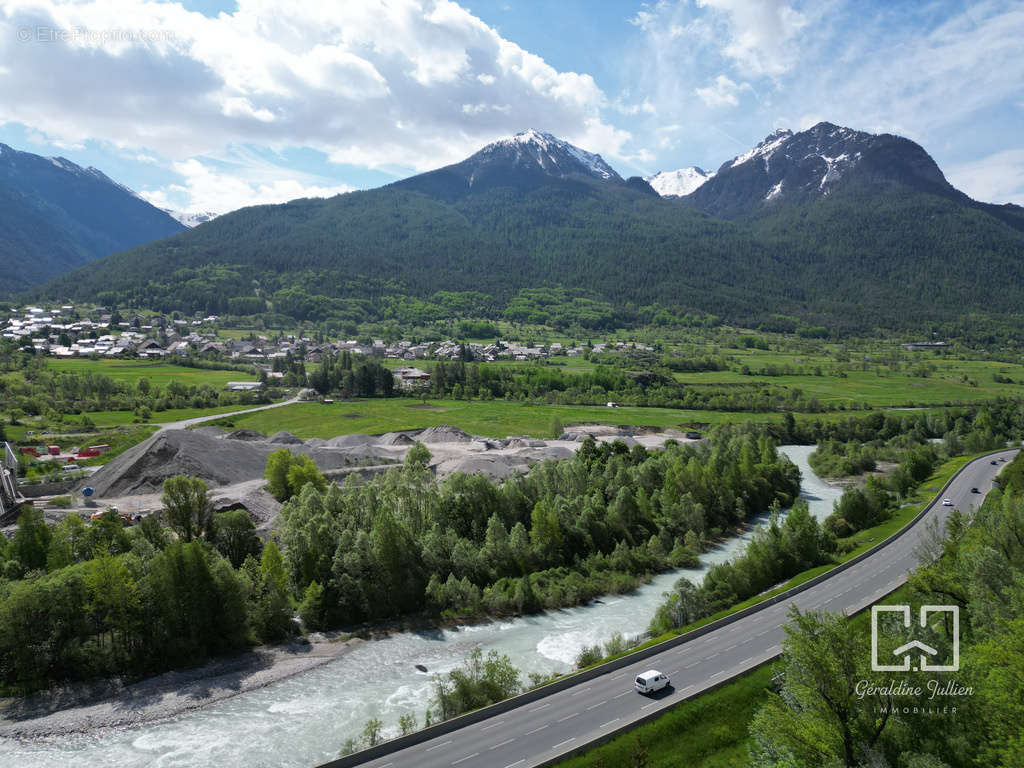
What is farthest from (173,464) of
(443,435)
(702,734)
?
(702,734)

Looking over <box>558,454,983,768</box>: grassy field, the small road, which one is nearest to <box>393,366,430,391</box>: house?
the small road

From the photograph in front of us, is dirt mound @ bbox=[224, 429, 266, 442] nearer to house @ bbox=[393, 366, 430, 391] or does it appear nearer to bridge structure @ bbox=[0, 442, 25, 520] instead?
bridge structure @ bbox=[0, 442, 25, 520]

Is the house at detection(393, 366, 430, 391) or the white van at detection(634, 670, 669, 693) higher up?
the house at detection(393, 366, 430, 391)

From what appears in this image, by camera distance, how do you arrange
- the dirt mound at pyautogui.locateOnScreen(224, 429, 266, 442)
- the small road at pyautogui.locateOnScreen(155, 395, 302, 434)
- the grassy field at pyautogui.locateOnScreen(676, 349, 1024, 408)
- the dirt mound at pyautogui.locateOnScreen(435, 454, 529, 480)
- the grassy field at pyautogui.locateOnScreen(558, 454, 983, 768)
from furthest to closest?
the grassy field at pyautogui.locateOnScreen(676, 349, 1024, 408) → the small road at pyautogui.locateOnScreen(155, 395, 302, 434) → the dirt mound at pyautogui.locateOnScreen(224, 429, 266, 442) → the dirt mound at pyautogui.locateOnScreen(435, 454, 529, 480) → the grassy field at pyautogui.locateOnScreen(558, 454, 983, 768)

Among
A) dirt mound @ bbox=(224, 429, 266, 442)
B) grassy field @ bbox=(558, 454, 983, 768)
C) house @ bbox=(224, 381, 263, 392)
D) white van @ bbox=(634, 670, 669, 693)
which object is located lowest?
grassy field @ bbox=(558, 454, 983, 768)

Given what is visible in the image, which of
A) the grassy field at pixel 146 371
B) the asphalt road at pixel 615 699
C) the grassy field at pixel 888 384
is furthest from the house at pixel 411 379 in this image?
the asphalt road at pixel 615 699

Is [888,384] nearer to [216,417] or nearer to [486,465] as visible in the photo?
[486,465]

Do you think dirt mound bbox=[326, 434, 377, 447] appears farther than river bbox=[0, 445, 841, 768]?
Yes

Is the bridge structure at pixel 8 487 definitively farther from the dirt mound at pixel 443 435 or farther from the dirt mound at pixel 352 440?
the dirt mound at pixel 443 435

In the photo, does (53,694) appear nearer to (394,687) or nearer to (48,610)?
(48,610)
